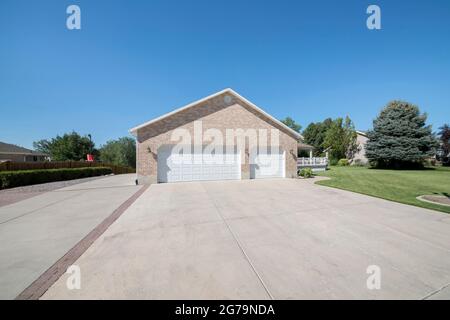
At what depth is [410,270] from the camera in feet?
8.66

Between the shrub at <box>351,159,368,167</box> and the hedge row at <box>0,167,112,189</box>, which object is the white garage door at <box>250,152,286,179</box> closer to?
the hedge row at <box>0,167,112,189</box>

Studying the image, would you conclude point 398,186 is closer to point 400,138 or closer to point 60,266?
point 60,266

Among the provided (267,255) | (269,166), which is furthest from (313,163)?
(267,255)

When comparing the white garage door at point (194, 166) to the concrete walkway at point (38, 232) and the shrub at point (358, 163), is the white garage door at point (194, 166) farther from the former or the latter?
the shrub at point (358, 163)

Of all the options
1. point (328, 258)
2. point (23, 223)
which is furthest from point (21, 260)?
point (328, 258)

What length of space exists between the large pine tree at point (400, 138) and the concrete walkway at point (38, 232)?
2835 cm

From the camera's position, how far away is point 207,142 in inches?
474

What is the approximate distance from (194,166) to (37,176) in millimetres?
11122

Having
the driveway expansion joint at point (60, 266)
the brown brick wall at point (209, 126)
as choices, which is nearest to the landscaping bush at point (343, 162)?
the brown brick wall at point (209, 126)

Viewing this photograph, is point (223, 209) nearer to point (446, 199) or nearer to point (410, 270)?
point (410, 270)

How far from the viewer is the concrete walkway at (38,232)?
8.60 ft

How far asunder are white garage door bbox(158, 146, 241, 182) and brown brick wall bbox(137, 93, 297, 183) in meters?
0.49

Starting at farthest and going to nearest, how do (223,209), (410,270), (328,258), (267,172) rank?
1. (267,172)
2. (223,209)
3. (328,258)
4. (410,270)
